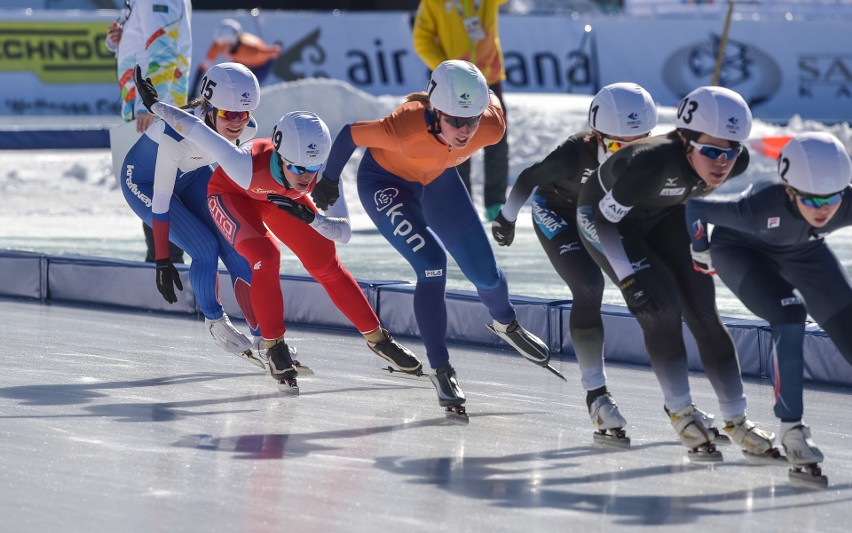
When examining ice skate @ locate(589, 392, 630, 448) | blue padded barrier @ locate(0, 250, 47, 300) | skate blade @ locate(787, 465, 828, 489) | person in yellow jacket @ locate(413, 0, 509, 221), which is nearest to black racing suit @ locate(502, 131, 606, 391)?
ice skate @ locate(589, 392, 630, 448)

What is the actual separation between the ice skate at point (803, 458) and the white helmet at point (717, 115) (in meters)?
0.94

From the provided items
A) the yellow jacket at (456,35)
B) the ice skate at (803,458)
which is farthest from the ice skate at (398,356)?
the yellow jacket at (456,35)

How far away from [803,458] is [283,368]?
2200 millimetres

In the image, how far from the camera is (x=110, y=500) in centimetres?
372

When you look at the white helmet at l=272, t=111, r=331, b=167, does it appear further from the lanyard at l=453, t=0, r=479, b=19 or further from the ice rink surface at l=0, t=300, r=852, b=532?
the lanyard at l=453, t=0, r=479, b=19

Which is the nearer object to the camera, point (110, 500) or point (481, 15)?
point (110, 500)

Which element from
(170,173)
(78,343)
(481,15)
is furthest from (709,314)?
(481,15)

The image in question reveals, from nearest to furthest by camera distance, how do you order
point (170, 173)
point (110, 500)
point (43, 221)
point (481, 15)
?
point (110, 500) < point (170, 173) < point (481, 15) < point (43, 221)

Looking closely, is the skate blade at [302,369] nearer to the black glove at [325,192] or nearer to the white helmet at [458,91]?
the black glove at [325,192]

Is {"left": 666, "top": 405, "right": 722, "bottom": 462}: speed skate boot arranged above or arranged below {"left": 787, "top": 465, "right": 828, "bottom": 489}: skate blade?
below

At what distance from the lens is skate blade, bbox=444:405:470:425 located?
5.14m

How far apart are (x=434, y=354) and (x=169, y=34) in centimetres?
319

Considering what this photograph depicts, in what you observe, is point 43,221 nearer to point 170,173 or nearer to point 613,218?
point 170,173

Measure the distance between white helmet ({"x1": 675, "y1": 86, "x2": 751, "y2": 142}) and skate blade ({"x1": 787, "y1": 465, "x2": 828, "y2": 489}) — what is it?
1041mm
